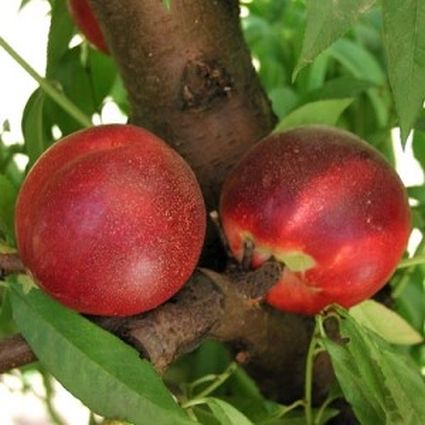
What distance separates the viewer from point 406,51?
411mm

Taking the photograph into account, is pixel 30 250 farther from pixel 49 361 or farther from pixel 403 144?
pixel 403 144

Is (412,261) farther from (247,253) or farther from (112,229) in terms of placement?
(112,229)

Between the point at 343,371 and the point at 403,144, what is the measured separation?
0.52 ft

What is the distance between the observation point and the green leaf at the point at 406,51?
0.41 metres

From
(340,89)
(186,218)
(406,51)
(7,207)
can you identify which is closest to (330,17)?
(406,51)

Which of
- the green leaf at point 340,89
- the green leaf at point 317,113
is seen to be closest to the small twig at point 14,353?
the green leaf at point 317,113

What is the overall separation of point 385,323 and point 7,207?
0.89 feet

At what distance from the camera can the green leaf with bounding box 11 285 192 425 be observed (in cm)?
43

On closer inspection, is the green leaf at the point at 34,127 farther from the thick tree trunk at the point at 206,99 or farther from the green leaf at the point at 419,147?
the green leaf at the point at 419,147

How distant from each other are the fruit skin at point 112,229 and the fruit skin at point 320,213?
0.06 meters

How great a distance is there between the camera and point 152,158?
500 mm

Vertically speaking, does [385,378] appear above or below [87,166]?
below

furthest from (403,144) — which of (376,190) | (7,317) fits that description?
(7,317)

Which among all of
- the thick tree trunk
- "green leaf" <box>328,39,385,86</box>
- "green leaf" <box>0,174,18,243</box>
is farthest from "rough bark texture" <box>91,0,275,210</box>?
"green leaf" <box>328,39,385,86</box>
